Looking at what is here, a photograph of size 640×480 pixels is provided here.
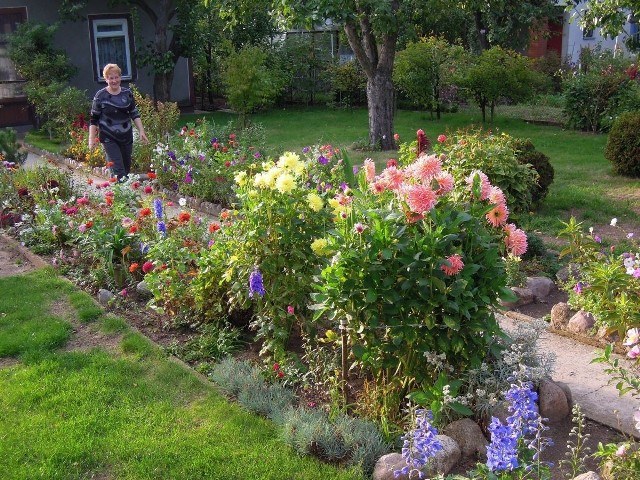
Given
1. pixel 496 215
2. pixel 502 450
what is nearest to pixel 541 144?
pixel 496 215

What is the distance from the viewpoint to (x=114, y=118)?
8703mm

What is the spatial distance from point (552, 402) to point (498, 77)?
12.8m

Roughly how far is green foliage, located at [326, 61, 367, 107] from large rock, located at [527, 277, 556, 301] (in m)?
14.5

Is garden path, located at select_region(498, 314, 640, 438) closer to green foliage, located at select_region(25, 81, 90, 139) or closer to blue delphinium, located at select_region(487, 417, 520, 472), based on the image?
blue delphinium, located at select_region(487, 417, 520, 472)

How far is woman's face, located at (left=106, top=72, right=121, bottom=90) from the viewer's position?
842cm

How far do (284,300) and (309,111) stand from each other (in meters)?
16.3

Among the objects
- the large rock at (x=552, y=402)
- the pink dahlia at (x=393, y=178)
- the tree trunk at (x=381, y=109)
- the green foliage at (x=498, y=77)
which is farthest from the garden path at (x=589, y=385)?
the green foliage at (x=498, y=77)

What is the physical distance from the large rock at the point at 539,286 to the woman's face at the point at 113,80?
16.6 feet

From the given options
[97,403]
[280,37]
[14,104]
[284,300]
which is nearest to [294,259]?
[284,300]

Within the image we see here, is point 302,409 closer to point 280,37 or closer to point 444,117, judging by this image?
point 444,117

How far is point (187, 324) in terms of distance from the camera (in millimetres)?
5328

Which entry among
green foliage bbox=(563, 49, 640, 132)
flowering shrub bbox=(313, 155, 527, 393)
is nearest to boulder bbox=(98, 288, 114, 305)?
flowering shrub bbox=(313, 155, 527, 393)

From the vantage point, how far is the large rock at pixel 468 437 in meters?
3.64

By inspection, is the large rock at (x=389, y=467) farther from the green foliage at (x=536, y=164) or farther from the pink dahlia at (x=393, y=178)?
the green foliage at (x=536, y=164)
